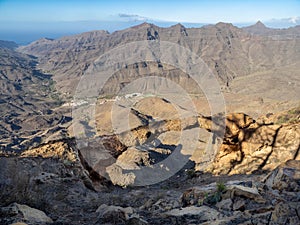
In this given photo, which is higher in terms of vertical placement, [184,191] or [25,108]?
[184,191]

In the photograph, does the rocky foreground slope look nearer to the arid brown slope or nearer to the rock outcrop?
the rock outcrop

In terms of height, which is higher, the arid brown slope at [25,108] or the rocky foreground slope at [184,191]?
the rocky foreground slope at [184,191]

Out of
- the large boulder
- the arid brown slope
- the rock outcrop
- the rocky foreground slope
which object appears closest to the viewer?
the large boulder

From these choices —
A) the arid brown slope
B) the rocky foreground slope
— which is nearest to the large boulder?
the rocky foreground slope

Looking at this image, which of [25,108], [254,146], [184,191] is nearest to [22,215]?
[184,191]

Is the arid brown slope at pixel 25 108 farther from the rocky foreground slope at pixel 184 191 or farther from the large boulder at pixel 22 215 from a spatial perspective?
the large boulder at pixel 22 215

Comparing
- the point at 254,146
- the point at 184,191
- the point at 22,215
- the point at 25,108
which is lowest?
the point at 25,108

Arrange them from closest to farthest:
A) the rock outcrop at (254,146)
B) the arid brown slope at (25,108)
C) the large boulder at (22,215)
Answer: the large boulder at (22,215) < the rock outcrop at (254,146) < the arid brown slope at (25,108)

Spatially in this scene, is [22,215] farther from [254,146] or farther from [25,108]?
[25,108]

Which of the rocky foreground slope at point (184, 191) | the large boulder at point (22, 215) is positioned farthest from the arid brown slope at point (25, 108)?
the large boulder at point (22, 215)

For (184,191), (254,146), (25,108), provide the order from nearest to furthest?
(184,191), (254,146), (25,108)

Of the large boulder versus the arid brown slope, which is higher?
the large boulder
